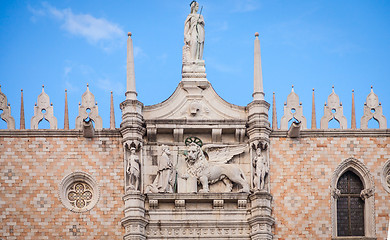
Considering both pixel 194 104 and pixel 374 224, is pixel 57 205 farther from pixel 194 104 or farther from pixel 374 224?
pixel 374 224

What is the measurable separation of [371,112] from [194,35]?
5.01 meters

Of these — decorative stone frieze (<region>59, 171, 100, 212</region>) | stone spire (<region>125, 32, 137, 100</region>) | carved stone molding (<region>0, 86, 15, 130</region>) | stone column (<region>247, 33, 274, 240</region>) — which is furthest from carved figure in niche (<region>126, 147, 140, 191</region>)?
carved stone molding (<region>0, 86, 15, 130</region>)

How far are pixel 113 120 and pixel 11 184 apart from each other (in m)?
3.11

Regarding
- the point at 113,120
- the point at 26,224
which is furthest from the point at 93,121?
the point at 26,224

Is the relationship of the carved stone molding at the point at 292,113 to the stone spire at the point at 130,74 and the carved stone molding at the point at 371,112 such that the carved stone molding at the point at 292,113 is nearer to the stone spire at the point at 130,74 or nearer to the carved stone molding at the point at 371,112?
the carved stone molding at the point at 371,112

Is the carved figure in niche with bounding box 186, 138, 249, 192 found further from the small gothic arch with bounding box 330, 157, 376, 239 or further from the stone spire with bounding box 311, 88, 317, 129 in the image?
the small gothic arch with bounding box 330, 157, 376, 239

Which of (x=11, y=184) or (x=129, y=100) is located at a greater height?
(x=129, y=100)

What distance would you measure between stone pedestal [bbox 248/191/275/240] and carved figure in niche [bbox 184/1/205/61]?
13.7ft

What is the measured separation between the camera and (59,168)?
1364 inches

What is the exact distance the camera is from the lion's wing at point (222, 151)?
114ft

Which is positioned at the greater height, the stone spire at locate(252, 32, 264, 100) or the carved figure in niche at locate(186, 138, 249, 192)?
the stone spire at locate(252, 32, 264, 100)

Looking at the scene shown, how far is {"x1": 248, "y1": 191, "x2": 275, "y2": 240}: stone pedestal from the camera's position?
111ft

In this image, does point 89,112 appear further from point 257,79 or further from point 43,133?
point 257,79

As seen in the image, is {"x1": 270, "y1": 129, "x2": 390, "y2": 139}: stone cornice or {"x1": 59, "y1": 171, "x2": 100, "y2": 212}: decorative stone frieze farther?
{"x1": 270, "y1": 129, "x2": 390, "y2": 139}: stone cornice
